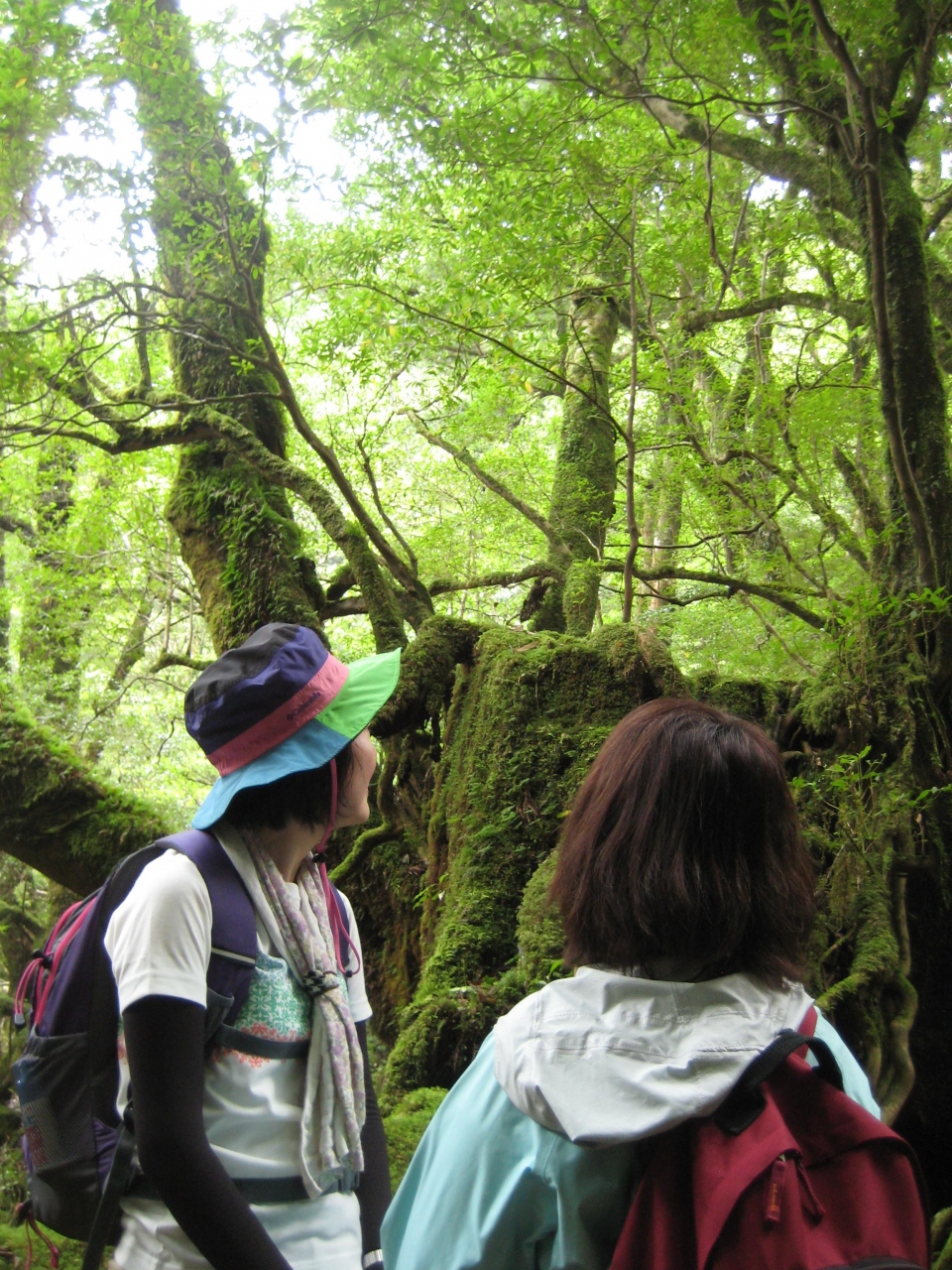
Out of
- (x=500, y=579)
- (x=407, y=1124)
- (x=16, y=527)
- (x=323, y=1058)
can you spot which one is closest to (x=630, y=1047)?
(x=323, y=1058)

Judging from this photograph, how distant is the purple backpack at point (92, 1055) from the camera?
1454 mm

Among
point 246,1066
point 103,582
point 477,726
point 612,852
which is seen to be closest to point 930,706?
point 477,726

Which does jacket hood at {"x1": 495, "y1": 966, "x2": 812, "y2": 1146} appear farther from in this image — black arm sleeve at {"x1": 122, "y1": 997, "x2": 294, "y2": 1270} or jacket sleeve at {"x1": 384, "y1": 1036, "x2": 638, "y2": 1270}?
black arm sleeve at {"x1": 122, "y1": 997, "x2": 294, "y2": 1270}

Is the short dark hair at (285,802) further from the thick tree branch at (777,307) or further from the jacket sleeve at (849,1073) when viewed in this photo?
the thick tree branch at (777,307)

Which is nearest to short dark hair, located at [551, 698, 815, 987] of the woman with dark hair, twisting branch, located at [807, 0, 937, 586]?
the woman with dark hair

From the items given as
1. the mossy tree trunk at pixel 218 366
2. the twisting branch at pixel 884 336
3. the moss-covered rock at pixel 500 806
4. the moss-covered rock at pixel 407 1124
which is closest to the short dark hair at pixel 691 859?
the moss-covered rock at pixel 407 1124

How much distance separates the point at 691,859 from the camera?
123cm

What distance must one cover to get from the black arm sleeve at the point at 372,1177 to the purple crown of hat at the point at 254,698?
675 millimetres

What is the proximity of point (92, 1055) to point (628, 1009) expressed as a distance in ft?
3.10

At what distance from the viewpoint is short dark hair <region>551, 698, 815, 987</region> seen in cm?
120

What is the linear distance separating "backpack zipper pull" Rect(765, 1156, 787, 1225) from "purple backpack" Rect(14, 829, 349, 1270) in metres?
0.90

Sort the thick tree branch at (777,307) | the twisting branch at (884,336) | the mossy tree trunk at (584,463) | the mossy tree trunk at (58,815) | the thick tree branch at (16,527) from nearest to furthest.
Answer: the twisting branch at (884,336) < the mossy tree trunk at (58,815) < the thick tree branch at (777,307) < the mossy tree trunk at (584,463) < the thick tree branch at (16,527)

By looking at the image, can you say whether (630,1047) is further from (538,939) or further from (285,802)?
(538,939)

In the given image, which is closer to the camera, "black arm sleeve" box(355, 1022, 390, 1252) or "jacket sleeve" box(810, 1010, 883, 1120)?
"jacket sleeve" box(810, 1010, 883, 1120)
